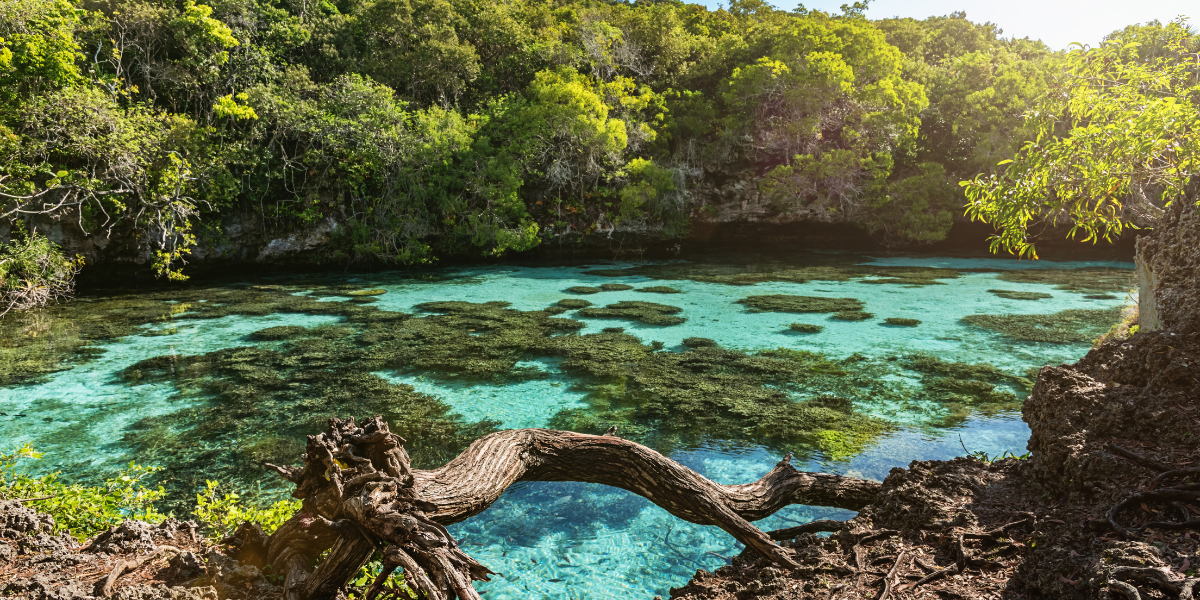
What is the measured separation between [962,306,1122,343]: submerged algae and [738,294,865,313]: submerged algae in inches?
105

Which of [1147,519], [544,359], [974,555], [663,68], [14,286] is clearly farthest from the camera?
[663,68]

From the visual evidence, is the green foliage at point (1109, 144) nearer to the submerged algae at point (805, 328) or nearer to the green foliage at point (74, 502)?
the submerged algae at point (805, 328)

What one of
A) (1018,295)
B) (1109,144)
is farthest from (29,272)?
(1018,295)

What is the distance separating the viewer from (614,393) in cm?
896

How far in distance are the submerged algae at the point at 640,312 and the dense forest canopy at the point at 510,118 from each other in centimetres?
771

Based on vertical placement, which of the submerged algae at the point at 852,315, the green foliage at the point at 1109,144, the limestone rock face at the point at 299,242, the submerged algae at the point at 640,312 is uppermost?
the green foliage at the point at 1109,144

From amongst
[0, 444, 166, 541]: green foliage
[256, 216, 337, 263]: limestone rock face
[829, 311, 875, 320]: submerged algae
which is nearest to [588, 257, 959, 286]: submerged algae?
[829, 311, 875, 320]: submerged algae

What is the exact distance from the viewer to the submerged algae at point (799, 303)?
49.2 ft

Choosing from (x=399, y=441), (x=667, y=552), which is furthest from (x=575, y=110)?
(x=399, y=441)

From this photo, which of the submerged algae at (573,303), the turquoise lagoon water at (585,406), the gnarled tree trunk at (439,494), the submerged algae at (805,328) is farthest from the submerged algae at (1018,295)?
the gnarled tree trunk at (439,494)

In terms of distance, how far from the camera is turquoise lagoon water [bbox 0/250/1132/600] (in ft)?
16.2

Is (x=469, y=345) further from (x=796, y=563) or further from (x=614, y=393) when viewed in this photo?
(x=796, y=563)

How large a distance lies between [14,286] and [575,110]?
16205mm

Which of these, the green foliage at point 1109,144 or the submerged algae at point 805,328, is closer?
the green foliage at point 1109,144
